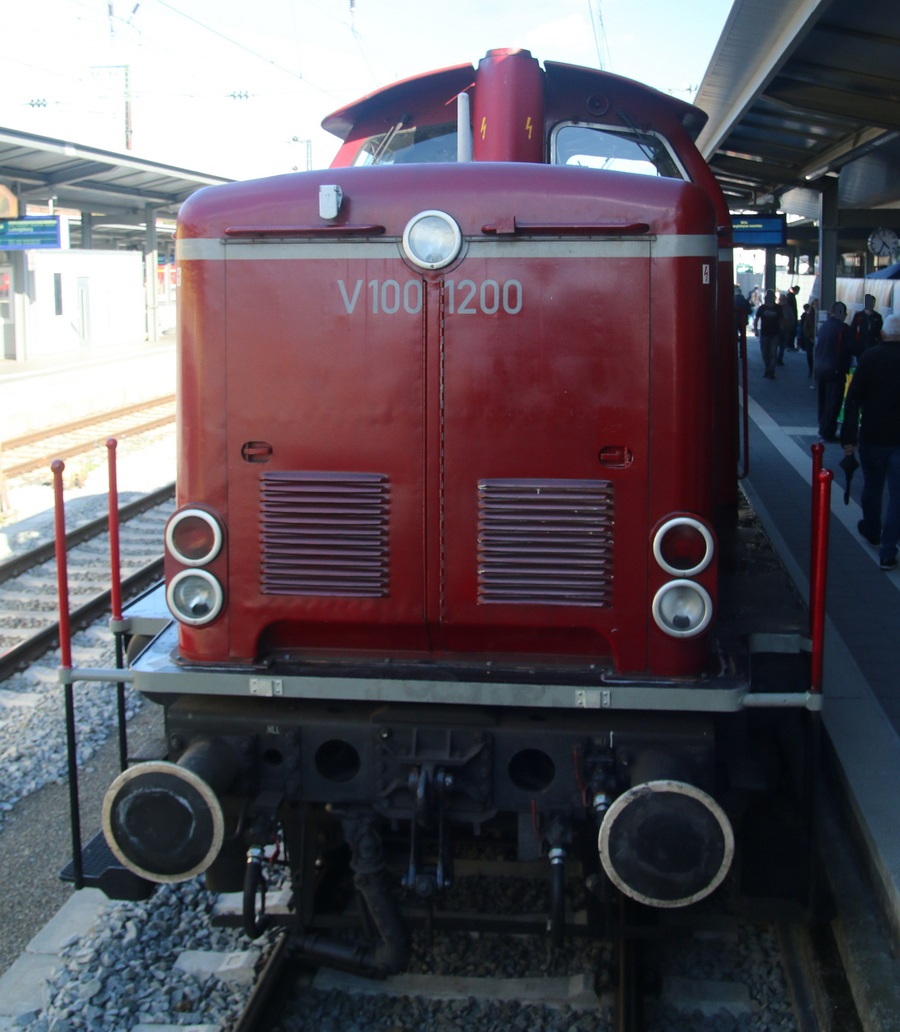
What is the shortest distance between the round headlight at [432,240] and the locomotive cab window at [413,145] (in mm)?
1458

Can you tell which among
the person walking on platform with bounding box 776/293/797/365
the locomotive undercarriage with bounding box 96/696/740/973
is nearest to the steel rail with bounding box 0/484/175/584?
the locomotive undercarriage with bounding box 96/696/740/973

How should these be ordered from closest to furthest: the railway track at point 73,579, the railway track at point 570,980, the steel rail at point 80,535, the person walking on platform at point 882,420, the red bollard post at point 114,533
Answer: the railway track at point 570,980 → the red bollard post at point 114,533 → the person walking on platform at point 882,420 → the railway track at point 73,579 → the steel rail at point 80,535

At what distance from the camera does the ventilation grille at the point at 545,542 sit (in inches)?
146

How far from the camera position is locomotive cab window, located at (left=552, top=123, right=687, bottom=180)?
188 inches

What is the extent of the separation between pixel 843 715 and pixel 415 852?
9.24 ft

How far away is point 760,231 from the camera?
15.6 m

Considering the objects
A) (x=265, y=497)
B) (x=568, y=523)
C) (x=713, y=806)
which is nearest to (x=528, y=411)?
(x=568, y=523)

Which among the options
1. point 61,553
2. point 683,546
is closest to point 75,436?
point 61,553

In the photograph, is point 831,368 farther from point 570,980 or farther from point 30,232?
point 30,232

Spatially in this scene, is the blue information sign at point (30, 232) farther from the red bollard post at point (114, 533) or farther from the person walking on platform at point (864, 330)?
the red bollard post at point (114, 533)

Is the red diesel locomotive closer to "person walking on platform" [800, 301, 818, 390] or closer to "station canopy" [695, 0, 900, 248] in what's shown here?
"station canopy" [695, 0, 900, 248]

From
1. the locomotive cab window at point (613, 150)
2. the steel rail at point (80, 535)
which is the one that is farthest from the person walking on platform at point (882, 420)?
the steel rail at point (80, 535)

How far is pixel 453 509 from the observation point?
376 cm

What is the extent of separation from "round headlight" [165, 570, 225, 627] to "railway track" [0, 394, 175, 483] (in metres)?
10.3
